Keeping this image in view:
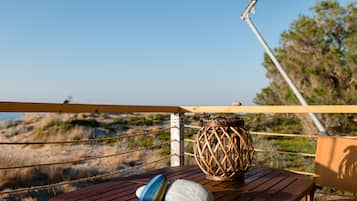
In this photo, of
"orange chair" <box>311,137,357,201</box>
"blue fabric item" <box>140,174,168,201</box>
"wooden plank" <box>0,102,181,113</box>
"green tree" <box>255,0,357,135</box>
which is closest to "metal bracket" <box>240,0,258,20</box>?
"green tree" <box>255,0,357,135</box>

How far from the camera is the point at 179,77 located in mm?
7215

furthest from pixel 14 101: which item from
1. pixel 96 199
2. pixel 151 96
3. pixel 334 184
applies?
pixel 151 96

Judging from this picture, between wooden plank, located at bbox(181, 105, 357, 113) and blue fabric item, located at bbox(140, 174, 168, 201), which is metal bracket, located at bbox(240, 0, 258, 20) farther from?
blue fabric item, located at bbox(140, 174, 168, 201)

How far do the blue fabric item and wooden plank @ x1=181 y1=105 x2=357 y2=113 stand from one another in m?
1.65

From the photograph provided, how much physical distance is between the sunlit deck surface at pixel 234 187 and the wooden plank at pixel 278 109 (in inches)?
32.4

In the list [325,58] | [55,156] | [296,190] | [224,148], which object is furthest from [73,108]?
[325,58]

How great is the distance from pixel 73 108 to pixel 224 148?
1.14 metres

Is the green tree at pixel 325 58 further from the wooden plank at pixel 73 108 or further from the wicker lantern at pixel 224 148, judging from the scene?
the wicker lantern at pixel 224 148

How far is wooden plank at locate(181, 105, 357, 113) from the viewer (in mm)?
2046

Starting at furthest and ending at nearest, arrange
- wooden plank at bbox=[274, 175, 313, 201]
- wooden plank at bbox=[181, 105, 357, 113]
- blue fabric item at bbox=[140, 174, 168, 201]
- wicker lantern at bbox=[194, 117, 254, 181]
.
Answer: wooden plank at bbox=[181, 105, 357, 113], wicker lantern at bbox=[194, 117, 254, 181], wooden plank at bbox=[274, 175, 313, 201], blue fabric item at bbox=[140, 174, 168, 201]

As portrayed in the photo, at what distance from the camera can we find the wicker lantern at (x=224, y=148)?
1.26m

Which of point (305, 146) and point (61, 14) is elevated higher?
point (61, 14)

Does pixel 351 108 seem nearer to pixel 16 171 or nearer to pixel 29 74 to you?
pixel 16 171

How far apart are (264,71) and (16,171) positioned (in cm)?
559
